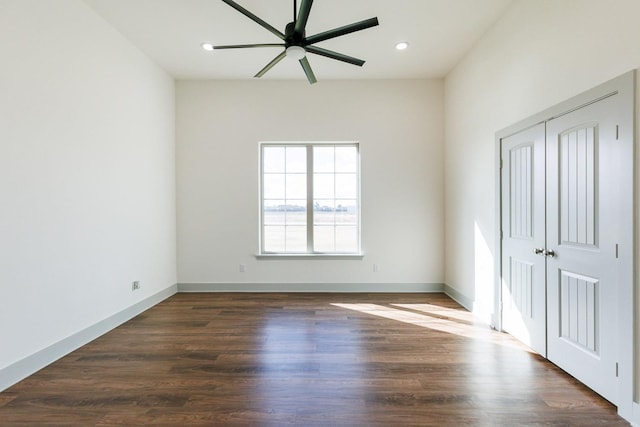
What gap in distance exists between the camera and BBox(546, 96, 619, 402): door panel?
6.61 feet

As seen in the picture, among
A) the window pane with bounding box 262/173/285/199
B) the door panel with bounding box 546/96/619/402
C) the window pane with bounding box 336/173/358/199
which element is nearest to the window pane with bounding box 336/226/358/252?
the window pane with bounding box 336/173/358/199

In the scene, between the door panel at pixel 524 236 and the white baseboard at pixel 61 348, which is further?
the door panel at pixel 524 236

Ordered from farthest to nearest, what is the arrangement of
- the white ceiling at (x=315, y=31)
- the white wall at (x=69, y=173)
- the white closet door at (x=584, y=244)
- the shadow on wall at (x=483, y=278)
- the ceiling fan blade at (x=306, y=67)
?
the shadow on wall at (x=483, y=278), the white ceiling at (x=315, y=31), the ceiling fan blade at (x=306, y=67), the white wall at (x=69, y=173), the white closet door at (x=584, y=244)

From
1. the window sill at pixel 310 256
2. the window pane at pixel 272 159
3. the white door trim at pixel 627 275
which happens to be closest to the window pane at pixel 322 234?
the window sill at pixel 310 256

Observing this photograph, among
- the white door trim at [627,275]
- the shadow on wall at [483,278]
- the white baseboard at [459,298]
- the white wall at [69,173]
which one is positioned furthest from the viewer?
the white baseboard at [459,298]

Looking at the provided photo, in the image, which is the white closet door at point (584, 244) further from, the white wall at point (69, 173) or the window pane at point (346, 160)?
the white wall at point (69, 173)

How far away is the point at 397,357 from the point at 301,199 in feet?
9.55

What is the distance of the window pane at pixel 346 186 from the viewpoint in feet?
16.2

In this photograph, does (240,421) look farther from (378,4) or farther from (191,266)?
(378,4)

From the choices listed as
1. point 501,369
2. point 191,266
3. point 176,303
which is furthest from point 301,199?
point 501,369

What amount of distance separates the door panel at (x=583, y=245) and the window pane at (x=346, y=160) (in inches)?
108

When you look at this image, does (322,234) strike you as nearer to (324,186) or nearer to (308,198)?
(308,198)

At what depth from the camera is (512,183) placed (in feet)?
10.2

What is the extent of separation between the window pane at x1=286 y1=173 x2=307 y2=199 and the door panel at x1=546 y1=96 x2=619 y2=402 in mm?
3252
